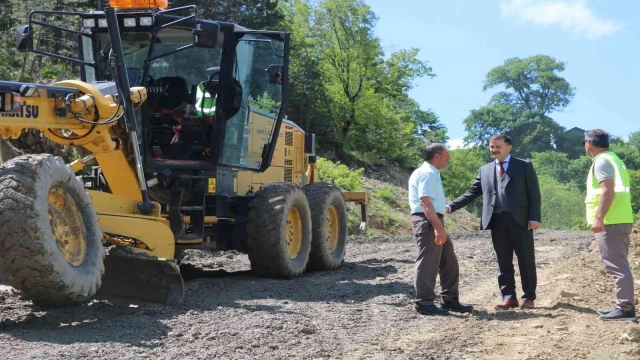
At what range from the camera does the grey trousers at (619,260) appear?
745cm

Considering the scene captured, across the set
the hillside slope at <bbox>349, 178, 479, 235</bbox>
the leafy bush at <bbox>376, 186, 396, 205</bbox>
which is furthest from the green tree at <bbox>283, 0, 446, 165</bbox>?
the leafy bush at <bbox>376, 186, 396, 205</bbox>

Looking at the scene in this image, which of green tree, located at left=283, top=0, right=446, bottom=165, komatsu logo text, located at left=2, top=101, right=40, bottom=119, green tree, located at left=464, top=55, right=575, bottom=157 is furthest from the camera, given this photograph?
green tree, located at left=464, top=55, right=575, bottom=157

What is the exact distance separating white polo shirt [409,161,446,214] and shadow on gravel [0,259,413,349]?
1174mm

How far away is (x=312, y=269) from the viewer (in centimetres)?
1194

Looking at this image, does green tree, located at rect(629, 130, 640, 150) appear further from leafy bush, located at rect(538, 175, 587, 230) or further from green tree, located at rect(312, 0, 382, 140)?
green tree, located at rect(312, 0, 382, 140)

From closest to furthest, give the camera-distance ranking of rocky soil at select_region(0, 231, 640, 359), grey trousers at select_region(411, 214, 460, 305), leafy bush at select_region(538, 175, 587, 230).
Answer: rocky soil at select_region(0, 231, 640, 359), grey trousers at select_region(411, 214, 460, 305), leafy bush at select_region(538, 175, 587, 230)

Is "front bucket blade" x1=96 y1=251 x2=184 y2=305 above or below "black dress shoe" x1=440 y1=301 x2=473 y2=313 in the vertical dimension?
above

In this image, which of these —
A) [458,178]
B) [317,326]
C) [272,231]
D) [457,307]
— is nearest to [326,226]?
[272,231]

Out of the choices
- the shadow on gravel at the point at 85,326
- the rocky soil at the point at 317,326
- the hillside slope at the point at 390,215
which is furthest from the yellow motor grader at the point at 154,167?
the hillside slope at the point at 390,215

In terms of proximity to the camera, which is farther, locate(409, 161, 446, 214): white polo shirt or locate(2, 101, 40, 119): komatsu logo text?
locate(409, 161, 446, 214): white polo shirt

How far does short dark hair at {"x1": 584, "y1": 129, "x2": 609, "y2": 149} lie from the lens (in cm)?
761

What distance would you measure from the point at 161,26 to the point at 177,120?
3.84ft

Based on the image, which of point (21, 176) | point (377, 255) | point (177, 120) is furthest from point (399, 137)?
point (21, 176)

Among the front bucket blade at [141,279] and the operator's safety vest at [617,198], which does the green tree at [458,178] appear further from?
Answer: the front bucket blade at [141,279]
